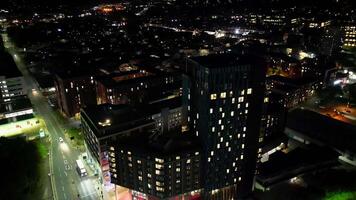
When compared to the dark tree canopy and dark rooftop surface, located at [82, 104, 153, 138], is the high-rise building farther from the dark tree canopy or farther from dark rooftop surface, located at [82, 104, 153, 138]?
dark rooftop surface, located at [82, 104, 153, 138]

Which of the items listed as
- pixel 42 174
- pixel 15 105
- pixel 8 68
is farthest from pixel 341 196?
pixel 8 68

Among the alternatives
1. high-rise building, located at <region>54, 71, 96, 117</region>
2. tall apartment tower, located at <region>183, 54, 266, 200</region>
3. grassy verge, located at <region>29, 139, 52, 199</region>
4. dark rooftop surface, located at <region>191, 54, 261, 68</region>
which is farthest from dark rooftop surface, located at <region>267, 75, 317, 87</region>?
grassy verge, located at <region>29, 139, 52, 199</region>

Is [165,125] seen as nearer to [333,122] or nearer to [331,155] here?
[331,155]

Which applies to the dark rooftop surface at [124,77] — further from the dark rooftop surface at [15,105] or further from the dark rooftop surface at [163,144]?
the dark rooftop surface at [163,144]

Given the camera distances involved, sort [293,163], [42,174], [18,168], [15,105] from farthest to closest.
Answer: [15,105]
[42,174]
[293,163]
[18,168]

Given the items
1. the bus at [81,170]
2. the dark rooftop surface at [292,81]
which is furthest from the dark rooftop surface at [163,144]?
the dark rooftop surface at [292,81]

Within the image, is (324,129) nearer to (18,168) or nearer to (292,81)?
(292,81)
